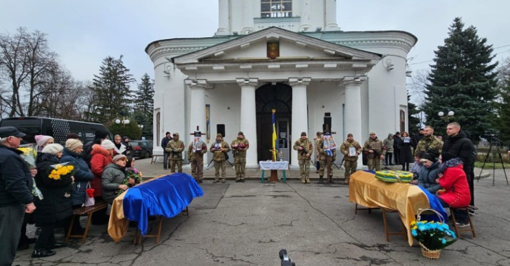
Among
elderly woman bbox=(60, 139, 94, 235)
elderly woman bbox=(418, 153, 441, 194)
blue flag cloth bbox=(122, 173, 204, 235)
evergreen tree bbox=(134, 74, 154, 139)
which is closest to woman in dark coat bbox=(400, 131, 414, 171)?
elderly woman bbox=(418, 153, 441, 194)

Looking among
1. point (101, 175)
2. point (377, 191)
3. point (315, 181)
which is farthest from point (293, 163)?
point (101, 175)

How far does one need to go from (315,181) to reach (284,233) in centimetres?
673

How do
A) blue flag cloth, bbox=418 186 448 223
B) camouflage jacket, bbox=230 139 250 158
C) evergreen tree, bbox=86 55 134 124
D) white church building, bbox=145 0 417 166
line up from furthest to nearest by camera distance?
evergreen tree, bbox=86 55 134 124, white church building, bbox=145 0 417 166, camouflage jacket, bbox=230 139 250 158, blue flag cloth, bbox=418 186 448 223

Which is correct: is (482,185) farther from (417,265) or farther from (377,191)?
(417,265)

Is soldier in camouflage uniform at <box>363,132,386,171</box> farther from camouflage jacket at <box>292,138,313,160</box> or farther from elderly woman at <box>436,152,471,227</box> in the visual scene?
elderly woman at <box>436,152,471,227</box>

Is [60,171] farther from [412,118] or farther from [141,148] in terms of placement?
[412,118]

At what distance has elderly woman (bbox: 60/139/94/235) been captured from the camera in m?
5.12

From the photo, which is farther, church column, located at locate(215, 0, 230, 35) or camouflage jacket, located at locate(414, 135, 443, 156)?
church column, located at locate(215, 0, 230, 35)

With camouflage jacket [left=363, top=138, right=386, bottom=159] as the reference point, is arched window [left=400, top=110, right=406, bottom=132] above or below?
above

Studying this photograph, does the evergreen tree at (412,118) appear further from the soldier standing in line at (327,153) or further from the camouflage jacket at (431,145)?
the camouflage jacket at (431,145)

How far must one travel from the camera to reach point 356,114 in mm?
14508

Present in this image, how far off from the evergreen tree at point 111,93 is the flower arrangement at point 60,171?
43312mm

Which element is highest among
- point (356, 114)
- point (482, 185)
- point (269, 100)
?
point (269, 100)

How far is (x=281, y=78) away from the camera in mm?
14617
